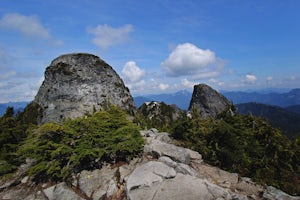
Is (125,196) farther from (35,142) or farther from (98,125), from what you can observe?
(35,142)

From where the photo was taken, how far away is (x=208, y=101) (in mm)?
53438

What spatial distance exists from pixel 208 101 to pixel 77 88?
1264 inches

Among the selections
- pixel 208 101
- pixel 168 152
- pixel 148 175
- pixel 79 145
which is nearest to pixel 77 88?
pixel 79 145

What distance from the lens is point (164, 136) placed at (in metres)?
17.8

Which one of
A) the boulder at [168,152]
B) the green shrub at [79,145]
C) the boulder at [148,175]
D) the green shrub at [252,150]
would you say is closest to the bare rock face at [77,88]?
the green shrub at [79,145]

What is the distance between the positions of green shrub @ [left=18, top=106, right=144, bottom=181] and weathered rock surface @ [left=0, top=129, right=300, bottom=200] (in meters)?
0.64

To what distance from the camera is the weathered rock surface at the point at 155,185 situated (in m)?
9.21

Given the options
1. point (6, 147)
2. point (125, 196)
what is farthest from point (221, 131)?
point (6, 147)

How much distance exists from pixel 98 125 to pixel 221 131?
7868mm

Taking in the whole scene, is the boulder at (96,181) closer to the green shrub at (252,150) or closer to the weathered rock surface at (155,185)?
the weathered rock surface at (155,185)

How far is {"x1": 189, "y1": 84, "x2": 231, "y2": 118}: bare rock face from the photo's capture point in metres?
52.3

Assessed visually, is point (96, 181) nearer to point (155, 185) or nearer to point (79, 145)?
point (79, 145)

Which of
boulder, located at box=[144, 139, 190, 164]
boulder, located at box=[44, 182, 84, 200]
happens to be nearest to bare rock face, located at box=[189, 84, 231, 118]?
boulder, located at box=[144, 139, 190, 164]

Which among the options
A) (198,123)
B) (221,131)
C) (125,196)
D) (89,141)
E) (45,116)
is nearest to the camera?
(125,196)
